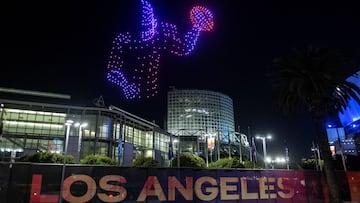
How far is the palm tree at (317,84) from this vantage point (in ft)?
106

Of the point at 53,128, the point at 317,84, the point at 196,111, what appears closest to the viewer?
the point at 317,84

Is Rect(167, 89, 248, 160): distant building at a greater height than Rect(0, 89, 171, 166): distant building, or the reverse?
Rect(167, 89, 248, 160): distant building

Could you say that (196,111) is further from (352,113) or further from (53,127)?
(53,127)

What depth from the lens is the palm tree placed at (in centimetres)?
3241

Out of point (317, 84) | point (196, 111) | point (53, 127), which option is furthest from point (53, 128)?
point (196, 111)

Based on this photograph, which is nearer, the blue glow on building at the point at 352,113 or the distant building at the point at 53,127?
the distant building at the point at 53,127

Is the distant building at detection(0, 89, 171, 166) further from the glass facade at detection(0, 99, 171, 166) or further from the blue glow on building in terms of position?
the blue glow on building

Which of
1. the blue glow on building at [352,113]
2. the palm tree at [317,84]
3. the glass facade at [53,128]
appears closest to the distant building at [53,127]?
the glass facade at [53,128]

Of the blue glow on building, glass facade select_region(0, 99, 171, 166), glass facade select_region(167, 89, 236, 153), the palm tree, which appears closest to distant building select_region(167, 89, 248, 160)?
glass facade select_region(167, 89, 236, 153)

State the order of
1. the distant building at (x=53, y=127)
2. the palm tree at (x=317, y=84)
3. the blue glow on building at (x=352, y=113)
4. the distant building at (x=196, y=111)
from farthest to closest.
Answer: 1. the distant building at (x=196, y=111)
2. the blue glow on building at (x=352, y=113)
3. the distant building at (x=53, y=127)
4. the palm tree at (x=317, y=84)

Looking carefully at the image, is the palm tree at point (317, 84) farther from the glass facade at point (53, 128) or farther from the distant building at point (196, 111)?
the distant building at point (196, 111)

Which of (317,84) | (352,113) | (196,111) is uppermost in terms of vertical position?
(196,111)

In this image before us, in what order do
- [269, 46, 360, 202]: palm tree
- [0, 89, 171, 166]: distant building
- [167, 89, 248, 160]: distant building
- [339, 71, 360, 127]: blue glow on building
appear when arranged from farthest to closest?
[167, 89, 248, 160]: distant building → [339, 71, 360, 127]: blue glow on building → [0, 89, 171, 166]: distant building → [269, 46, 360, 202]: palm tree

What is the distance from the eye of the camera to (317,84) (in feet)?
105
